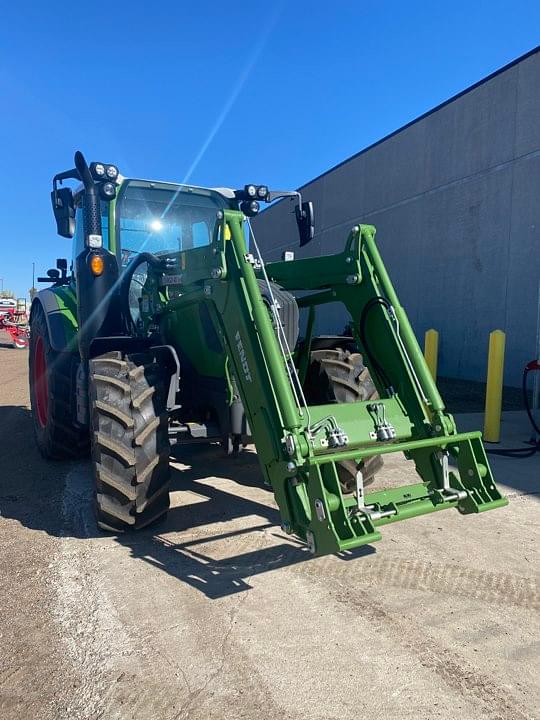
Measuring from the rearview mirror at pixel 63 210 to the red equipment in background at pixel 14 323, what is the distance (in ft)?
51.5

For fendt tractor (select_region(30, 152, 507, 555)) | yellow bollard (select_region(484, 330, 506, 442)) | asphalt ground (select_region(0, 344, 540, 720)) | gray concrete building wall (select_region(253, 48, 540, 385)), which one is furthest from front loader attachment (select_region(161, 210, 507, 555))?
gray concrete building wall (select_region(253, 48, 540, 385))

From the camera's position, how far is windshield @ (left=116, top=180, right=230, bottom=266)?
5109mm

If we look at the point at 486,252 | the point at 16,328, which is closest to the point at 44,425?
the point at 486,252

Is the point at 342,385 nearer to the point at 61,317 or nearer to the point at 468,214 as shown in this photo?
the point at 61,317

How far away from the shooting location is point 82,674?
2.43 metres

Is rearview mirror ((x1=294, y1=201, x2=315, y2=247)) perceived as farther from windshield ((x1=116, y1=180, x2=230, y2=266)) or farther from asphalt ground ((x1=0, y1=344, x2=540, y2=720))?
asphalt ground ((x1=0, y1=344, x2=540, y2=720))

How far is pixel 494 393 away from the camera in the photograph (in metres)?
7.55

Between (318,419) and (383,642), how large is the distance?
3.89 ft

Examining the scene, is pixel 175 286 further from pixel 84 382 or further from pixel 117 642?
pixel 117 642

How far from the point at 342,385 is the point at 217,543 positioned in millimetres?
1555

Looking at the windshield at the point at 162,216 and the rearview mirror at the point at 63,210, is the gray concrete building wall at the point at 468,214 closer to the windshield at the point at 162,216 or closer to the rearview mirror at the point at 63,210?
the windshield at the point at 162,216

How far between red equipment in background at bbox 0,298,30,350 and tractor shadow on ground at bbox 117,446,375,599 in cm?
1689

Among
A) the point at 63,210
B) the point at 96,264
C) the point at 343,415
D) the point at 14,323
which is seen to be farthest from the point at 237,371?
the point at 14,323

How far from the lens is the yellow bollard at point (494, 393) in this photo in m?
7.41
